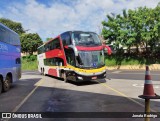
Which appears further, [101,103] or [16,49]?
[16,49]

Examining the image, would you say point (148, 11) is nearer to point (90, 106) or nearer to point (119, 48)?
point (119, 48)

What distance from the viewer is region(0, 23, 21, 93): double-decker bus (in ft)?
48.7

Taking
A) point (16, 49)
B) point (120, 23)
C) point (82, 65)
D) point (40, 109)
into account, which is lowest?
point (40, 109)

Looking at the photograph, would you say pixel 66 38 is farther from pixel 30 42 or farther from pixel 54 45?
pixel 30 42

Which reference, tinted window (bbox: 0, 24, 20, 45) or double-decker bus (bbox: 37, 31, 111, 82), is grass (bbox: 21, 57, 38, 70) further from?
tinted window (bbox: 0, 24, 20, 45)

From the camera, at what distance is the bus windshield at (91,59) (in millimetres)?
18188

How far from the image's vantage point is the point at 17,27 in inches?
3344

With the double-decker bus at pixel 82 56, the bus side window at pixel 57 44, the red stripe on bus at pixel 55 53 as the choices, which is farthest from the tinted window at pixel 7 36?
the bus side window at pixel 57 44

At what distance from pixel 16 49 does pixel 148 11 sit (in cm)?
2872

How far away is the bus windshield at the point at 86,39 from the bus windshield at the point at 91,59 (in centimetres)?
66

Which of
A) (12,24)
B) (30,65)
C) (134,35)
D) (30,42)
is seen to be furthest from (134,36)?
(12,24)

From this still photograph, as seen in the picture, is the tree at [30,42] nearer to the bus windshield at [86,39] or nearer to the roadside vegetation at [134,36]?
the roadside vegetation at [134,36]

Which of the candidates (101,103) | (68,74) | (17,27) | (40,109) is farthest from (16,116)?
(17,27)

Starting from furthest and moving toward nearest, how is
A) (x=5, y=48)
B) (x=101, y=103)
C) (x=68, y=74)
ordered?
(x=68, y=74), (x=5, y=48), (x=101, y=103)
